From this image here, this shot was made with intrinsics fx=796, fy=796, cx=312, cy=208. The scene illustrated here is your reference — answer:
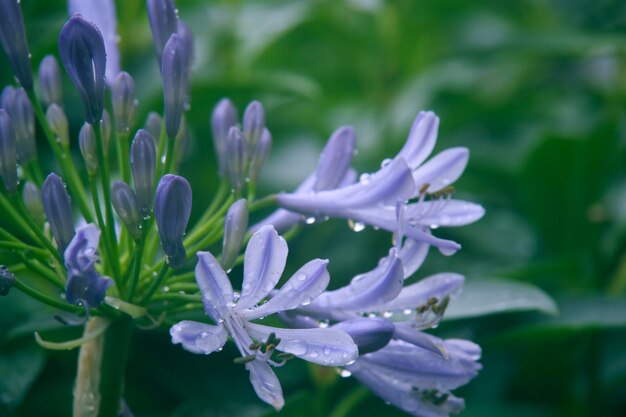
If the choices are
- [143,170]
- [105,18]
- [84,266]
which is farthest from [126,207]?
[105,18]

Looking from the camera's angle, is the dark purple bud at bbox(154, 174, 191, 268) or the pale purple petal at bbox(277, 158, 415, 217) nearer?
the dark purple bud at bbox(154, 174, 191, 268)

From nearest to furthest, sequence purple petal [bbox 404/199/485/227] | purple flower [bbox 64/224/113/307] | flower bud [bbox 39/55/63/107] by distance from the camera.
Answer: purple flower [bbox 64/224/113/307], purple petal [bbox 404/199/485/227], flower bud [bbox 39/55/63/107]

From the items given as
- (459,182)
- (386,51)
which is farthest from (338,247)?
(386,51)

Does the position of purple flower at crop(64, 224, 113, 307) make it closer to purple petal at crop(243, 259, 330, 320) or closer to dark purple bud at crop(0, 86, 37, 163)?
purple petal at crop(243, 259, 330, 320)

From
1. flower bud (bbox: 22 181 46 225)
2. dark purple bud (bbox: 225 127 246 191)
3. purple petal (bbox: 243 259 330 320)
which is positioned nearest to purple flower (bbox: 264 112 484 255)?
dark purple bud (bbox: 225 127 246 191)

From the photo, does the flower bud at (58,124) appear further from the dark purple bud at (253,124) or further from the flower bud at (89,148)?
the dark purple bud at (253,124)

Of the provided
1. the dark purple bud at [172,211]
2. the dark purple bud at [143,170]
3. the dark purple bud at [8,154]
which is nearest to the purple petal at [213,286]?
the dark purple bud at [172,211]

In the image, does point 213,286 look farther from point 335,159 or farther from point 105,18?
point 105,18

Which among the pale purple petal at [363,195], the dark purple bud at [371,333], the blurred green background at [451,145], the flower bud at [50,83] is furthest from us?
the blurred green background at [451,145]
